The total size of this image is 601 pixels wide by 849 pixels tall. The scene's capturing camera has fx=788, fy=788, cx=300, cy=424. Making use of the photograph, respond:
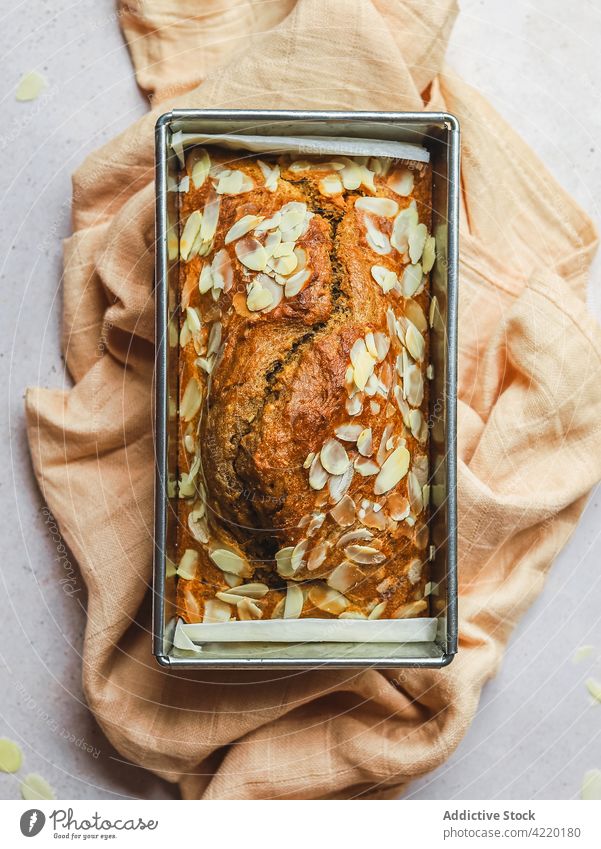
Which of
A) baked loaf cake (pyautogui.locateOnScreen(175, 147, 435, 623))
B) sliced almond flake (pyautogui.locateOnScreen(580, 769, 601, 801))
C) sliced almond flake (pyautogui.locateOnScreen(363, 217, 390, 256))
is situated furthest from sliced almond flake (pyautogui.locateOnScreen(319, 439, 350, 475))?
sliced almond flake (pyautogui.locateOnScreen(580, 769, 601, 801))

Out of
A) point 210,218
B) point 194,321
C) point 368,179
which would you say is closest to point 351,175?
point 368,179

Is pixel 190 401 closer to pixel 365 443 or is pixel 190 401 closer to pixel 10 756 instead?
pixel 365 443

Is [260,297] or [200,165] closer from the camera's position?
[260,297]

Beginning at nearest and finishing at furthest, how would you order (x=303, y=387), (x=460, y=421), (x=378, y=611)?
(x=303, y=387) → (x=378, y=611) → (x=460, y=421)

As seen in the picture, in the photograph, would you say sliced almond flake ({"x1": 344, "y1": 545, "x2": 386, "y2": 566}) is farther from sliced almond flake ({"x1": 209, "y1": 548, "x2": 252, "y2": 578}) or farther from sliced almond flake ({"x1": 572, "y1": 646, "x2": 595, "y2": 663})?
sliced almond flake ({"x1": 572, "y1": 646, "x2": 595, "y2": 663})

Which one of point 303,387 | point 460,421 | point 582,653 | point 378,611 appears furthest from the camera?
point 582,653

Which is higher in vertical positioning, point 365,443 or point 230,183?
point 230,183

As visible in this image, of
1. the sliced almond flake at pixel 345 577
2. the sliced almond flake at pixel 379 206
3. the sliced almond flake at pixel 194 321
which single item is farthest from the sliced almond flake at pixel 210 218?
the sliced almond flake at pixel 345 577
